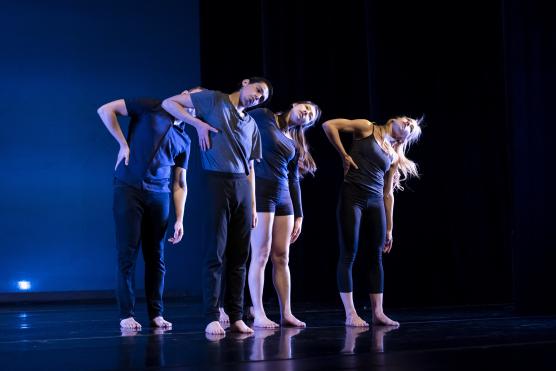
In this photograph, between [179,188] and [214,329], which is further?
[179,188]

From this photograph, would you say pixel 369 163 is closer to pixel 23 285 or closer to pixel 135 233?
pixel 135 233

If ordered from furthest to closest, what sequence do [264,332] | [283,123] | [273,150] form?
1. [283,123]
2. [273,150]
3. [264,332]

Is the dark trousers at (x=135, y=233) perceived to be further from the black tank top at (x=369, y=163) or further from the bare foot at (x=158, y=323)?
the black tank top at (x=369, y=163)

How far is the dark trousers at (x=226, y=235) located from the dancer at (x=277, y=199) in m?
0.41

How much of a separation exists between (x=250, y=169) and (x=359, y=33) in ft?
11.8

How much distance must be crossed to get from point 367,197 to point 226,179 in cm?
113

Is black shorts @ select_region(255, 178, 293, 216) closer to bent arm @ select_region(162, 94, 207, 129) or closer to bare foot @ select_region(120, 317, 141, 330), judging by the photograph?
bent arm @ select_region(162, 94, 207, 129)

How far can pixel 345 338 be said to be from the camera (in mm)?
3309

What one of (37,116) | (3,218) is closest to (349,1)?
(37,116)

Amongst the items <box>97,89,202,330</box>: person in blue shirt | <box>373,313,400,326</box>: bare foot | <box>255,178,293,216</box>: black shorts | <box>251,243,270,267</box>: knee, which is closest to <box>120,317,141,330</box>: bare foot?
<box>97,89,202,330</box>: person in blue shirt

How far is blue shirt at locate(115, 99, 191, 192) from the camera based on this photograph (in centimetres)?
356

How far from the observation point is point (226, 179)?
3.31 metres

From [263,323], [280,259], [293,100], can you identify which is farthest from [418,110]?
[263,323]

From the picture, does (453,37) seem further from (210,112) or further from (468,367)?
(468,367)
